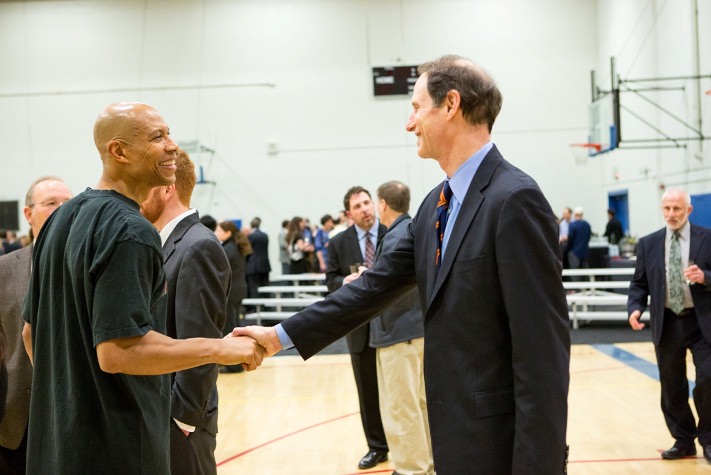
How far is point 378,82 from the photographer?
1928 cm

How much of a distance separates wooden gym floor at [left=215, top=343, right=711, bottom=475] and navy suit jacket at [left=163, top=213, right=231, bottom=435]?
3138mm

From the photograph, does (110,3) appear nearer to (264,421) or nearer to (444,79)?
(264,421)

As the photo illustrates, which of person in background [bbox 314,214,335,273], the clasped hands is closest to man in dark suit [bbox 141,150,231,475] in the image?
the clasped hands

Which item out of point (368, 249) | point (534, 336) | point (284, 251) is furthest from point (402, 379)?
point (284, 251)

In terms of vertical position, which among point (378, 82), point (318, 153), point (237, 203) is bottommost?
point (237, 203)

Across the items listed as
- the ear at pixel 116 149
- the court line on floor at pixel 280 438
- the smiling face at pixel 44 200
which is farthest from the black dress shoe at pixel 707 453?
the ear at pixel 116 149

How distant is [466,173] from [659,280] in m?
4.14

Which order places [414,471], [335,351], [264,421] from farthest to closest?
[335,351], [264,421], [414,471]

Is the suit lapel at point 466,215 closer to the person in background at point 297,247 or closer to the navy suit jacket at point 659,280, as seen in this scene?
the navy suit jacket at point 659,280

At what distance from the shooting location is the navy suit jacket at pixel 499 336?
2.12 meters

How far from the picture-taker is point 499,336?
2.21m

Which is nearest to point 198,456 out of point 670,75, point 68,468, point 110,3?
point 68,468

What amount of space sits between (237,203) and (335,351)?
8882 mm

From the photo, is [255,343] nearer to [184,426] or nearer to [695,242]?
[184,426]
